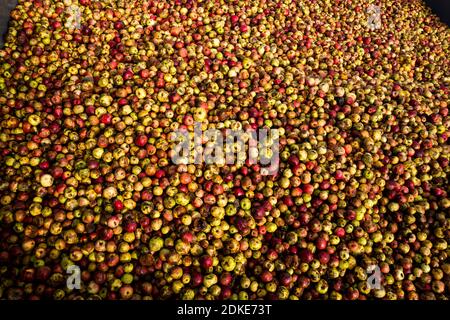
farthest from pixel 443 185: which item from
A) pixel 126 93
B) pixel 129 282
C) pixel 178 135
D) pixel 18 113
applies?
pixel 18 113

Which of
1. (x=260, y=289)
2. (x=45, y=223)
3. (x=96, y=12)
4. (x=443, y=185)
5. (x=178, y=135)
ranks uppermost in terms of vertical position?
(x=96, y=12)

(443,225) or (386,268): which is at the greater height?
(443,225)

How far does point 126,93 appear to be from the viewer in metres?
4.39

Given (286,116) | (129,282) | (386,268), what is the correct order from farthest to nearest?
(286,116)
(386,268)
(129,282)

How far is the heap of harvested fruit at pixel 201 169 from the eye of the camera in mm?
3416

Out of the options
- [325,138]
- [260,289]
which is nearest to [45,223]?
[260,289]

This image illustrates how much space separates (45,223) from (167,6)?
4.26m

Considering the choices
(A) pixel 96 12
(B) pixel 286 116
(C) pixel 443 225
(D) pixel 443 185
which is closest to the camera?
(C) pixel 443 225

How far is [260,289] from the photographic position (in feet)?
11.2

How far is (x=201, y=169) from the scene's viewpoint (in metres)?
4.00

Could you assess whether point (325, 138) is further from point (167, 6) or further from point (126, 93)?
point (167, 6)

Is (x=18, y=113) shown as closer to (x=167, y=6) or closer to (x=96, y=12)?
(x=96, y=12)

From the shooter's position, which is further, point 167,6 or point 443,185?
point 167,6

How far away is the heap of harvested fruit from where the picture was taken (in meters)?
3.42
